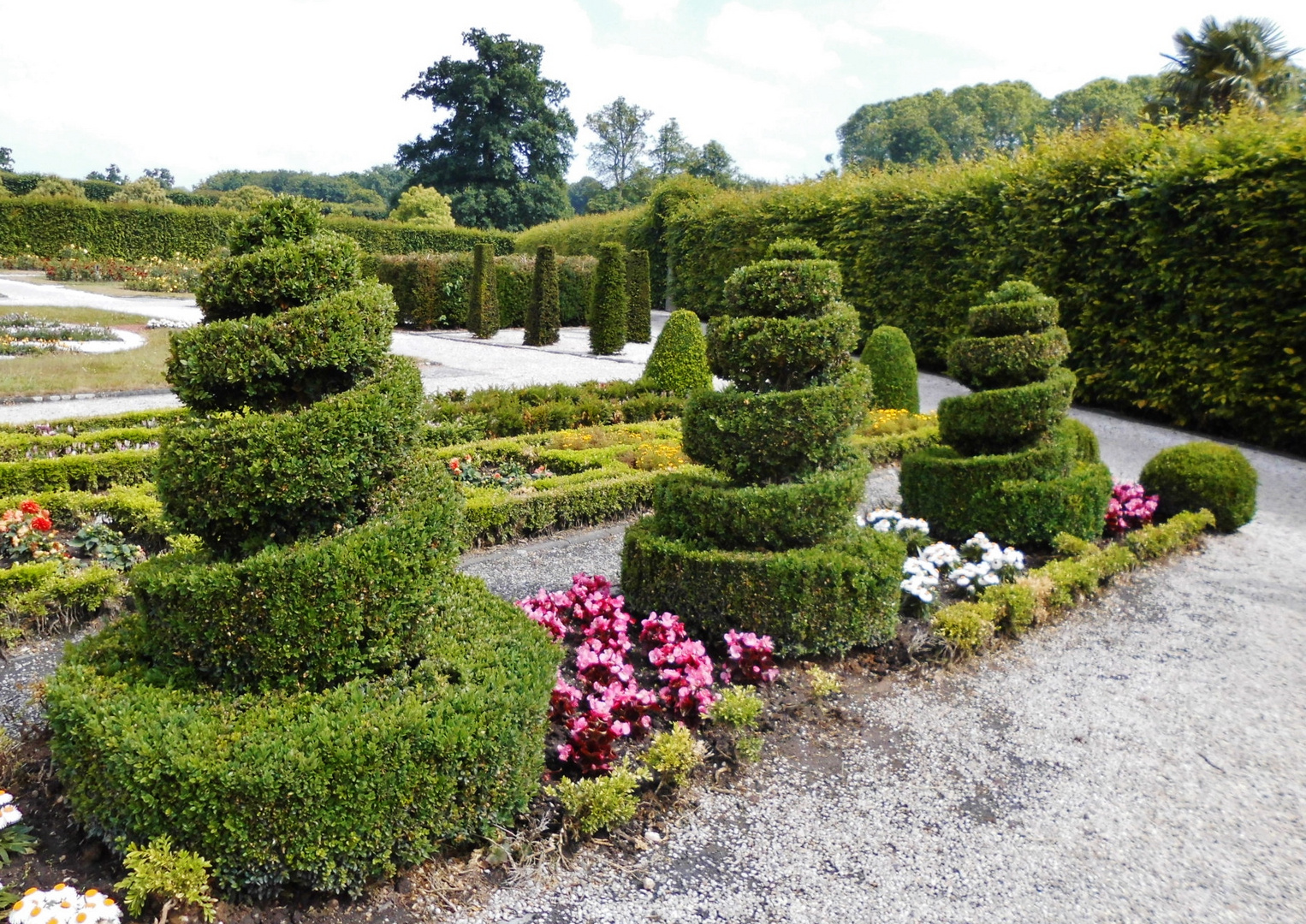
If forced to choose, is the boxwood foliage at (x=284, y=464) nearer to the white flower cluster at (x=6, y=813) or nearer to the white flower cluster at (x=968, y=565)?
the white flower cluster at (x=6, y=813)

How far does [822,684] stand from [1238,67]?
19.1 m

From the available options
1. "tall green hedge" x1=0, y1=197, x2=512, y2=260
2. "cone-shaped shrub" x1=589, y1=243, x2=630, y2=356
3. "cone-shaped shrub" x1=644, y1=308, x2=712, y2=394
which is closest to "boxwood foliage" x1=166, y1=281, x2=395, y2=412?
"cone-shaped shrub" x1=644, y1=308, x2=712, y2=394

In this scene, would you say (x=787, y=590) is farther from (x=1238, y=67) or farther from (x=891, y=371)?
(x=1238, y=67)

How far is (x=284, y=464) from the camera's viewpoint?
3199 mm

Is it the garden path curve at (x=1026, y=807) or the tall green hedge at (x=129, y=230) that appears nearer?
the garden path curve at (x=1026, y=807)

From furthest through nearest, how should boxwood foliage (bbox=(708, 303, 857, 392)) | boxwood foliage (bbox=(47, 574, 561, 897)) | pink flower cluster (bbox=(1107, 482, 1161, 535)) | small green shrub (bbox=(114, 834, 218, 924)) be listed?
pink flower cluster (bbox=(1107, 482, 1161, 535)), boxwood foliage (bbox=(708, 303, 857, 392)), boxwood foliage (bbox=(47, 574, 561, 897)), small green shrub (bbox=(114, 834, 218, 924))

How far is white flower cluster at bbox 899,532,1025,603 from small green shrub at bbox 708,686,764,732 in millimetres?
1935

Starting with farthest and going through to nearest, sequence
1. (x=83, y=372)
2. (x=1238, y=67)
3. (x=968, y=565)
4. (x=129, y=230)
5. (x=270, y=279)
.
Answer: (x=129, y=230), (x=1238, y=67), (x=83, y=372), (x=968, y=565), (x=270, y=279)

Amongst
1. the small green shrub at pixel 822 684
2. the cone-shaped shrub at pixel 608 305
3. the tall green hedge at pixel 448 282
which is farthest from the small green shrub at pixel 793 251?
the tall green hedge at pixel 448 282

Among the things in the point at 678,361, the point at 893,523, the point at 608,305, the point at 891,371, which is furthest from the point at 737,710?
the point at 608,305

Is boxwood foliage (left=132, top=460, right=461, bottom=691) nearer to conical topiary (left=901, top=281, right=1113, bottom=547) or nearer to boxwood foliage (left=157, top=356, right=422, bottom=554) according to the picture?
boxwood foliage (left=157, top=356, right=422, bottom=554)

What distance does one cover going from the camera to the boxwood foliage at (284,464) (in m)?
3.18

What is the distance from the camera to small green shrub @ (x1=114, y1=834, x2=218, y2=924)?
2656 mm

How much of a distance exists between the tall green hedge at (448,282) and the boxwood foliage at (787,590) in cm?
1939
